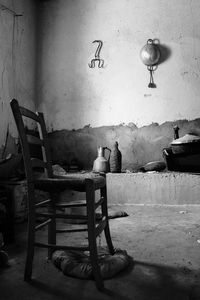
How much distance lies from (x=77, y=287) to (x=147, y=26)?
162 inches

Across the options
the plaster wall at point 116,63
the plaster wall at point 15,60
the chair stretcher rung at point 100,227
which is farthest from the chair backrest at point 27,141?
the plaster wall at point 116,63

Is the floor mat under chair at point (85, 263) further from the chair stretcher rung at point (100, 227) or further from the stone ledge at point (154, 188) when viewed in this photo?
the stone ledge at point (154, 188)

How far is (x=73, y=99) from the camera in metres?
4.96

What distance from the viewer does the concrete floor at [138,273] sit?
1.63 metres

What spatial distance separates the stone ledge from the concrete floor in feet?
3.26

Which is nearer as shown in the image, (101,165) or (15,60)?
(101,165)

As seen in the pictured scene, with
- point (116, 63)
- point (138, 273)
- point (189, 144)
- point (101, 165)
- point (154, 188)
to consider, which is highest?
point (116, 63)

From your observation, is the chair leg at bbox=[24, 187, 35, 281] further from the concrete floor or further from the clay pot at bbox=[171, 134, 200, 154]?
the clay pot at bbox=[171, 134, 200, 154]

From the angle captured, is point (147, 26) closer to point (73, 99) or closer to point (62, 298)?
point (73, 99)

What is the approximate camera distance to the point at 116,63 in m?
4.79

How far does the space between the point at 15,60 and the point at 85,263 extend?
352cm

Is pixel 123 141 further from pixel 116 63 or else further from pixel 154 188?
pixel 116 63

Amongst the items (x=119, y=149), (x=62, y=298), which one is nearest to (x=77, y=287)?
(x=62, y=298)

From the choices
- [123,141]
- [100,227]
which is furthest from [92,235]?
[123,141]
